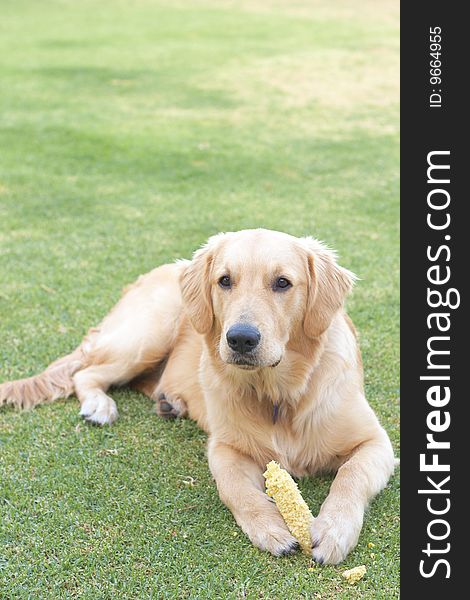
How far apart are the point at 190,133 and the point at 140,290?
292 inches

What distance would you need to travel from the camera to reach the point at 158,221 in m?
8.53

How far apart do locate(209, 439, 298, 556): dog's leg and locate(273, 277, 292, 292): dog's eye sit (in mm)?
846

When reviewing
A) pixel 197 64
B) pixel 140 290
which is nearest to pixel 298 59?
pixel 197 64

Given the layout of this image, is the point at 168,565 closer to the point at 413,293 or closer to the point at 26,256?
the point at 413,293

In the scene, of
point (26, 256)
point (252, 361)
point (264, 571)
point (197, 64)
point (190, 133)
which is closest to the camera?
point (264, 571)

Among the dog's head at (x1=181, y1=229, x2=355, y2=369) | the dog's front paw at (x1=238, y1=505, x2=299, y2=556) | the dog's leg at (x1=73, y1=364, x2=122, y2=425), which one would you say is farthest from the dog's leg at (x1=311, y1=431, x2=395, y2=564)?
the dog's leg at (x1=73, y1=364, x2=122, y2=425)

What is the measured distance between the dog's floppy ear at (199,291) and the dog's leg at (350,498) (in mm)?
992

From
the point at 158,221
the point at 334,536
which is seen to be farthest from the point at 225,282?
the point at 158,221

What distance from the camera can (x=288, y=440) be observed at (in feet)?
13.2

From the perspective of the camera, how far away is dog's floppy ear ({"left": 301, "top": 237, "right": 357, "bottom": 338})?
398 centimetres

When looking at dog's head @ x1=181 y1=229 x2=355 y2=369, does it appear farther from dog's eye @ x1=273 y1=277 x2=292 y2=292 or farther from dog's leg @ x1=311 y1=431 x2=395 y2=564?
dog's leg @ x1=311 y1=431 x2=395 y2=564

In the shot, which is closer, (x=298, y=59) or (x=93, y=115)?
(x=93, y=115)

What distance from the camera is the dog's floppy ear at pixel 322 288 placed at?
13.1 feet

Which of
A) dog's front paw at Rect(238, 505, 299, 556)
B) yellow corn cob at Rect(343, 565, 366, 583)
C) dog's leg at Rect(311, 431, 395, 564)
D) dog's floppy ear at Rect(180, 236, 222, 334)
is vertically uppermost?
dog's floppy ear at Rect(180, 236, 222, 334)
